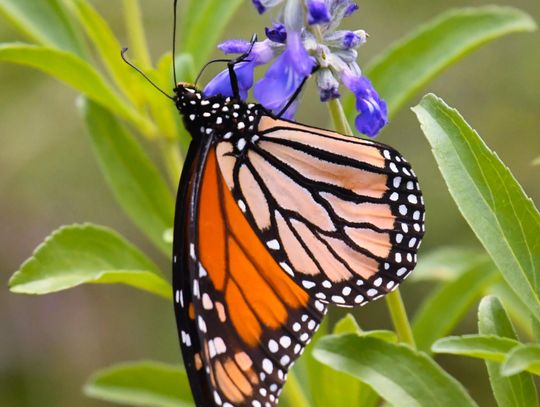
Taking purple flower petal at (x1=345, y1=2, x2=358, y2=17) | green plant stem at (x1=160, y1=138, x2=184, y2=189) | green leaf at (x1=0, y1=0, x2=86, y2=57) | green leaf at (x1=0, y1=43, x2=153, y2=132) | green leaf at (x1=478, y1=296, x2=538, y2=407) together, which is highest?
green leaf at (x1=0, y1=0, x2=86, y2=57)

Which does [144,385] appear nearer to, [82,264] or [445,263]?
[82,264]

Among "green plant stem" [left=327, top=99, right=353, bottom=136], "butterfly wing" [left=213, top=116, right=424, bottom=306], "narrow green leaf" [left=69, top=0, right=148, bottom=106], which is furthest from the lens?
"narrow green leaf" [left=69, top=0, right=148, bottom=106]

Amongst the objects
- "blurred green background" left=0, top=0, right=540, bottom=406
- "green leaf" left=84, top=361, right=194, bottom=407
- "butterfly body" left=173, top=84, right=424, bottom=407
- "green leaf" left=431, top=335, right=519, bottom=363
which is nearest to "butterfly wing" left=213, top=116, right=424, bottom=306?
"butterfly body" left=173, top=84, right=424, bottom=407

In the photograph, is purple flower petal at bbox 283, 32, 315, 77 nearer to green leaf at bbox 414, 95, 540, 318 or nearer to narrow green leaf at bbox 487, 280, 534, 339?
green leaf at bbox 414, 95, 540, 318

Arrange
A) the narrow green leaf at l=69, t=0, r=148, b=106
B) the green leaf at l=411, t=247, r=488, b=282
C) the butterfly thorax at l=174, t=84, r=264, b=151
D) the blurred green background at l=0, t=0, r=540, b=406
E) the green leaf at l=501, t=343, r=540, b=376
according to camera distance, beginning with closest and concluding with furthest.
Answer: the green leaf at l=501, t=343, r=540, b=376 < the butterfly thorax at l=174, t=84, r=264, b=151 < the narrow green leaf at l=69, t=0, r=148, b=106 < the green leaf at l=411, t=247, r=488, b=282 < the blurred green background at l=0, t=0, r=540, b=406

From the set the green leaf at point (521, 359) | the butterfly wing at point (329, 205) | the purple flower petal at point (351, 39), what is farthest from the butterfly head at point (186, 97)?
the green leaf at point (521, 359)

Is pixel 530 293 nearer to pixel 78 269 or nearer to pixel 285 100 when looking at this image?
pixel 285 100

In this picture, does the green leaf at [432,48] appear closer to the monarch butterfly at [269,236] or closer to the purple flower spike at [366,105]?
the monarch butterfly at [269,236]

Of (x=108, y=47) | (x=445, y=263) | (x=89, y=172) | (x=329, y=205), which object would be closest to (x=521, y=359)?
(x=329, y=205)
